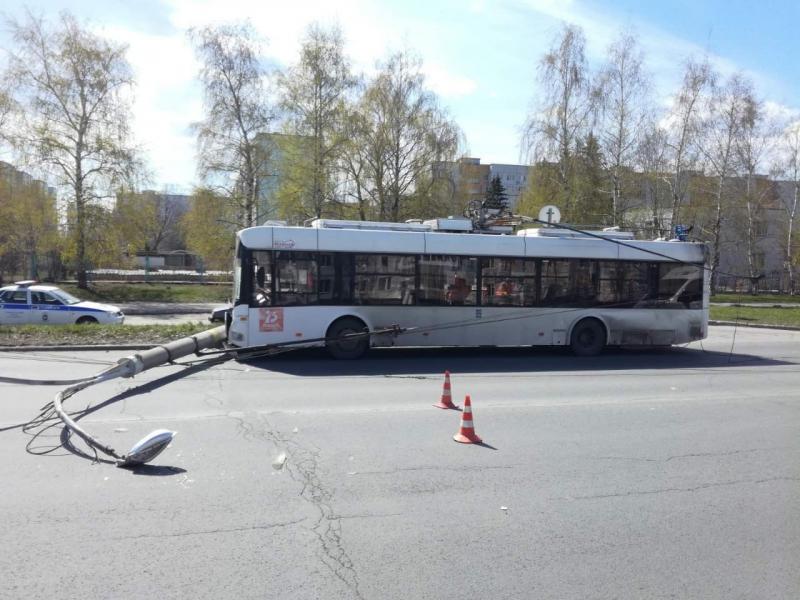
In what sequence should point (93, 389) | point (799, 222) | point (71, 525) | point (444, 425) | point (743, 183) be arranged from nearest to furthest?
point (71, 525) < point (444, 425) < point (93, 389) < point (743, 183) < point (799, 222)

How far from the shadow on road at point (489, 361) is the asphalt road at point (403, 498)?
2.46 m

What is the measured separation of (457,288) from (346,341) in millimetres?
2719

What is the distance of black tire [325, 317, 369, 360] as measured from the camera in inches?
533

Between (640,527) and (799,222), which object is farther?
(799,222)

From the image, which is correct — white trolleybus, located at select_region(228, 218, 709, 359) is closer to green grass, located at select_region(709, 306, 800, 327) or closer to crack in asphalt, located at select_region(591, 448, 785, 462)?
crack in asphalt, located at select_region(591, 448, 785, 462)

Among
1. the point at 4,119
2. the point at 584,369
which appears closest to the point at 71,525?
the point at 584,369

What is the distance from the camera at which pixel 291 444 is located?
6754mm

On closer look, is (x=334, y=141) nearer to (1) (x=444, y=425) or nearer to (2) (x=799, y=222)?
(1) (x=444, y=425)

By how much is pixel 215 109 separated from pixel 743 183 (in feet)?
121

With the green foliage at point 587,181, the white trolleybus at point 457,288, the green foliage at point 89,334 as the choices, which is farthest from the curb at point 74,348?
the green foliage at point 587,181

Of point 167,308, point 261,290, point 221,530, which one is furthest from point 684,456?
point 167,308

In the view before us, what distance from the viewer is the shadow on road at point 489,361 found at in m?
12.5

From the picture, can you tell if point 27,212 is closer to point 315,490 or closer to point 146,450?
point 146,450

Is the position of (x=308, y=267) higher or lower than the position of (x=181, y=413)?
higher
